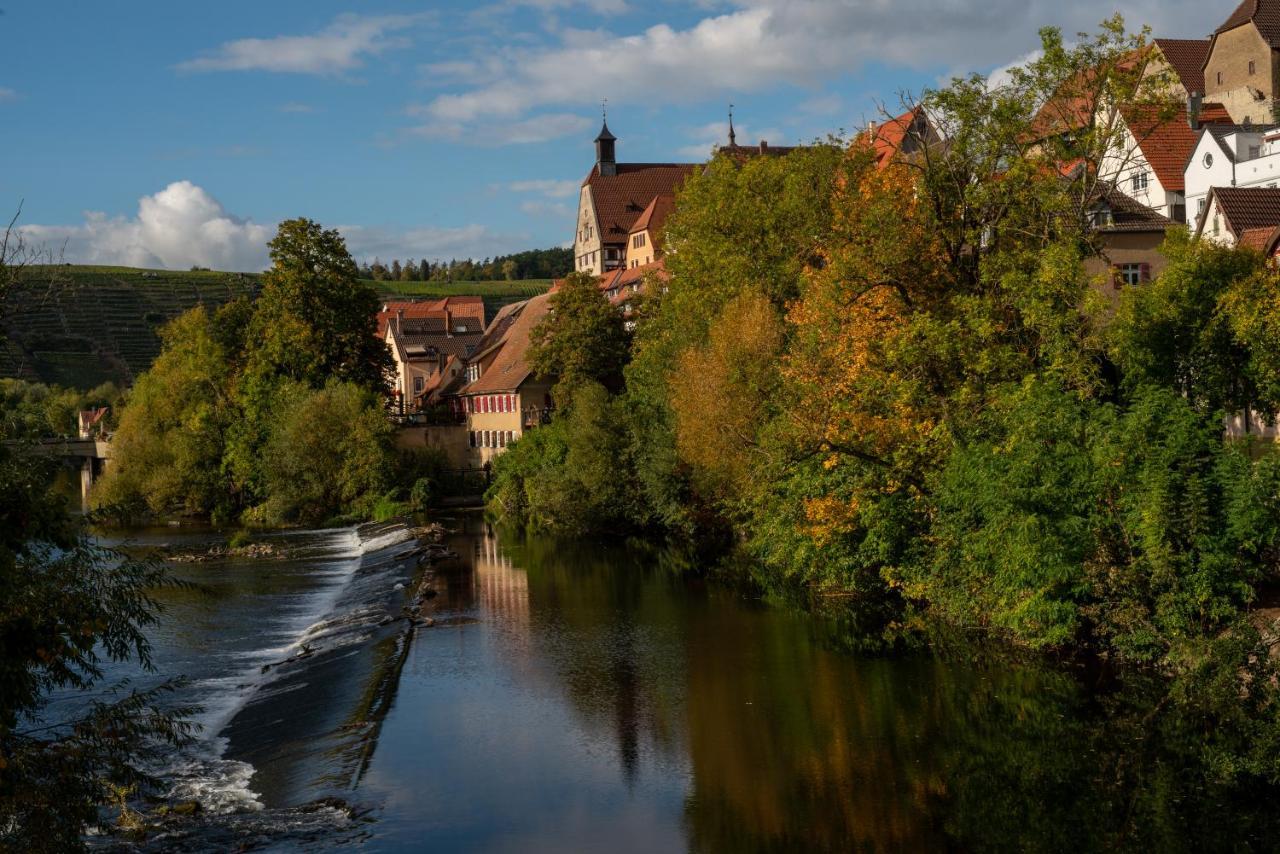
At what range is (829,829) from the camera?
16.8 meters

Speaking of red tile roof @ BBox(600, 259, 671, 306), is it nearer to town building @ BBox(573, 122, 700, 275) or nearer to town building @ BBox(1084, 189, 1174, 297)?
town building @ BBox(573, 122, 700, 275)

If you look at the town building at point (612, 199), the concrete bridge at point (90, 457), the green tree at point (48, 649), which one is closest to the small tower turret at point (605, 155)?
the town building at point (612, 199)

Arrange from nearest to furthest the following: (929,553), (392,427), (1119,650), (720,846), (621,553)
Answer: (720,846), (1119,650), (929,553), (621,553), (392,427)

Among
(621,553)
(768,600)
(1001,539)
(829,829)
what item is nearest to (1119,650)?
(1001,539)

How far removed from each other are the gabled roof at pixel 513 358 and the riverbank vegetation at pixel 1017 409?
29.3 meters

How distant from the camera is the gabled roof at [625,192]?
110m

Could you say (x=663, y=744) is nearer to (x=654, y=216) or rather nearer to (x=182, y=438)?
(x=182, y=438)

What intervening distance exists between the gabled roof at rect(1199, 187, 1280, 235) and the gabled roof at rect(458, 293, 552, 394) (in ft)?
107

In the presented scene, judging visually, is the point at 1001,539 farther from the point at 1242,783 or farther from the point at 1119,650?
the point at 1242,783

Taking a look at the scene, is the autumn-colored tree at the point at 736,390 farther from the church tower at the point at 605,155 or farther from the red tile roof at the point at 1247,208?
the church tower at the point at 605,155

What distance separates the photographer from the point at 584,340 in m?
60.5

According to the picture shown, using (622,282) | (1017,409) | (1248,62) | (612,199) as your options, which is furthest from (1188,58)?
(1017,409)

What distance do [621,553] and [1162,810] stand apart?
99.1 feet

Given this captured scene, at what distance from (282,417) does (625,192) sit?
55332mm
